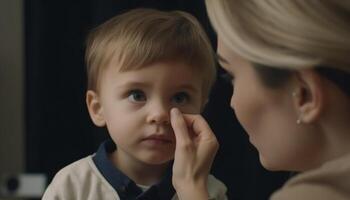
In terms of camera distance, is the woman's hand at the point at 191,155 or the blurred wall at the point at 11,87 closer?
the woman's hand at the point at 191,155

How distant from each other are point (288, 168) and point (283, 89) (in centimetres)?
15

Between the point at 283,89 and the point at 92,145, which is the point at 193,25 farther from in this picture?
the point at 92,145

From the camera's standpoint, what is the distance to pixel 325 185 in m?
0.85

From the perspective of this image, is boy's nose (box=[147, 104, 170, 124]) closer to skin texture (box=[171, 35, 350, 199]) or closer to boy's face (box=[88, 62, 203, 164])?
boy's face (box=[88, 62, 203, 164])

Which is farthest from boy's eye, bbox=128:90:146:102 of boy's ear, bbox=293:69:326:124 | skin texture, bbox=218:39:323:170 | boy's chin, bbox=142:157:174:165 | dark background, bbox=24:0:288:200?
dark background, bbox=24:0:288:200

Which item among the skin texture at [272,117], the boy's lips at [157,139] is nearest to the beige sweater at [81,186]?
the boy's lips at [157,139]

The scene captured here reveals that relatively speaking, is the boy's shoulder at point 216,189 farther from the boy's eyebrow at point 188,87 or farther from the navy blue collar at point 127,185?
the boy's eyebrow at point 188,87

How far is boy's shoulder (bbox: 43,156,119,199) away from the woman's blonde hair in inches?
17.9

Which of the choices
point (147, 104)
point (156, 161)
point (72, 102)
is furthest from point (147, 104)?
point (72, 102)

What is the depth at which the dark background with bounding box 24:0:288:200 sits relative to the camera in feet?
5.55

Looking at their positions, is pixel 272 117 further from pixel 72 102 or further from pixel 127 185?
pixel 72 102

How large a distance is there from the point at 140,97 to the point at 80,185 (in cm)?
20

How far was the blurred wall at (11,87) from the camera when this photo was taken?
1.74 metres

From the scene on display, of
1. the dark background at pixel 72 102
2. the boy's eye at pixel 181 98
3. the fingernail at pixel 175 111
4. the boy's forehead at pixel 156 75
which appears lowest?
the dark background at pixel 72 102
